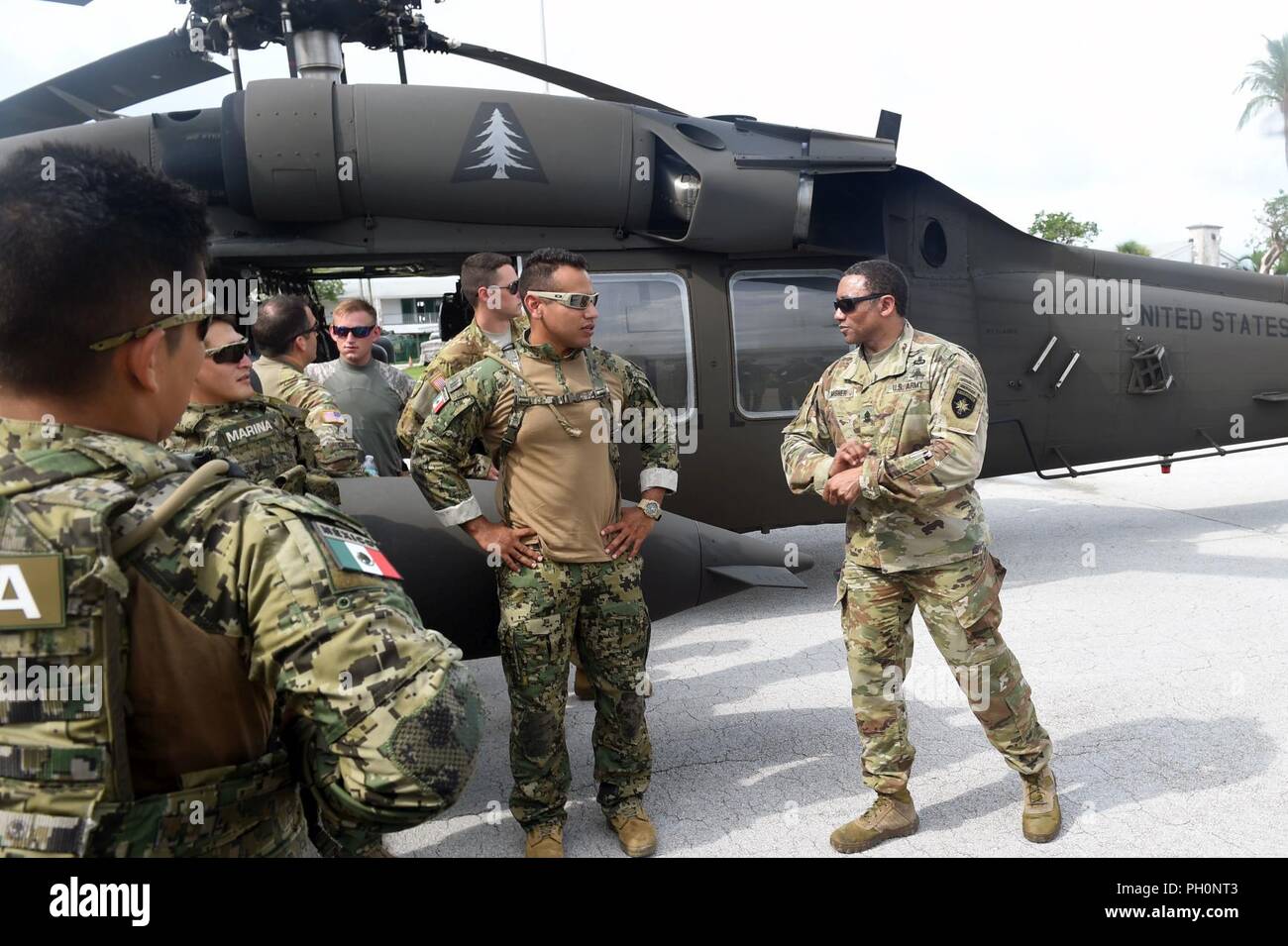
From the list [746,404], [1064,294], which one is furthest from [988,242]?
[746,404]

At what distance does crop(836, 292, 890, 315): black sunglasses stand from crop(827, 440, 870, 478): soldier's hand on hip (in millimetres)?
491

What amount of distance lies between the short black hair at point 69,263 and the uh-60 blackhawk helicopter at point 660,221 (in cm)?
346

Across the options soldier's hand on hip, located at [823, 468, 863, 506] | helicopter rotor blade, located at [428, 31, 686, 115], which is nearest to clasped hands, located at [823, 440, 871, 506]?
soldier's hand on hip, located at [823, 468, 863, 506]

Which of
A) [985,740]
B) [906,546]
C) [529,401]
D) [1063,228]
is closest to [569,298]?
[529,401]

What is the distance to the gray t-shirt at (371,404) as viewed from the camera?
4512mm

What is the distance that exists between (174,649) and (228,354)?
1.97 metres

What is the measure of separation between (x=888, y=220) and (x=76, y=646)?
569cm

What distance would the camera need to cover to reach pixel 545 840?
10.5 feet

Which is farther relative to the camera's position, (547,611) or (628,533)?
(628,533)

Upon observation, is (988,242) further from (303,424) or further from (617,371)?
(303,424)

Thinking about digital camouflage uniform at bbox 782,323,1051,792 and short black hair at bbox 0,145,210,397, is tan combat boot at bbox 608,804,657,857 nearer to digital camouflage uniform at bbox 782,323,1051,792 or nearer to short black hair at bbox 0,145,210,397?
digital camouflage uniform at bbox 782,323,1051,792

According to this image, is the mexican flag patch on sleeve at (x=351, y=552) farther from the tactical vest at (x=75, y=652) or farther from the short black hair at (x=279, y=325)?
the short black hair at (x=279, y=325)

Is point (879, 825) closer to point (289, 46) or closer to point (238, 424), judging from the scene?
point (238, 424)

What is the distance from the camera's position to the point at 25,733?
1.10 meters
